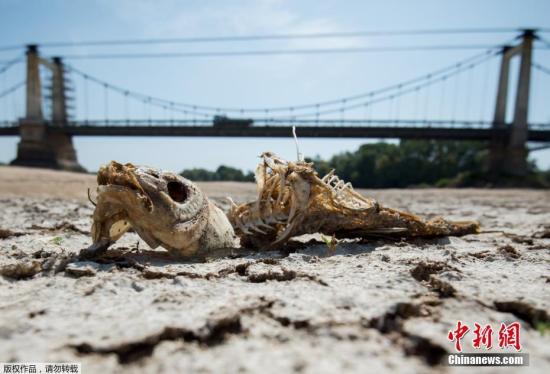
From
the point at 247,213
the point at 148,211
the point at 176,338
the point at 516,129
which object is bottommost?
the point at 176,338

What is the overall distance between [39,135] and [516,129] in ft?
104

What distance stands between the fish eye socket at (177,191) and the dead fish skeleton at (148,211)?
0.02m

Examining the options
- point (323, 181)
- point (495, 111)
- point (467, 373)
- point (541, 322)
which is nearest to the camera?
point (467, 373)

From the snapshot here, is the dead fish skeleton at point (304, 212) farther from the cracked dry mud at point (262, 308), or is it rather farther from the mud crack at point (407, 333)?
the mud crack at point (407, 333)

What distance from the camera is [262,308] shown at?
163cm

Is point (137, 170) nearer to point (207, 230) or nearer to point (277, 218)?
point (207, 230)

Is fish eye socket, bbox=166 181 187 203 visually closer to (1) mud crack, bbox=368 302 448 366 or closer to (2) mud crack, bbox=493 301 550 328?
(1) mud crack, bbox=368 302 448 366

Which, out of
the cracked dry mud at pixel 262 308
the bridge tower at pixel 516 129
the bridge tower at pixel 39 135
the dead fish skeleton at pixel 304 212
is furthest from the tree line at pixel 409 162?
the cracked dry mud at pixel 262 308

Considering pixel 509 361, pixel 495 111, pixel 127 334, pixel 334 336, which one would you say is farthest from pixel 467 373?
pixel 495 111

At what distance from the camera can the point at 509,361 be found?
48.3 inches

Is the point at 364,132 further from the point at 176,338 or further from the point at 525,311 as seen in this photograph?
the point at 176,338

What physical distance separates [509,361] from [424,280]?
855 mm

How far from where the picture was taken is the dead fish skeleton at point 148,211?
2320mm

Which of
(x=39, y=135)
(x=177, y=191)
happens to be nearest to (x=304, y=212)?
(x=177, y=191)
